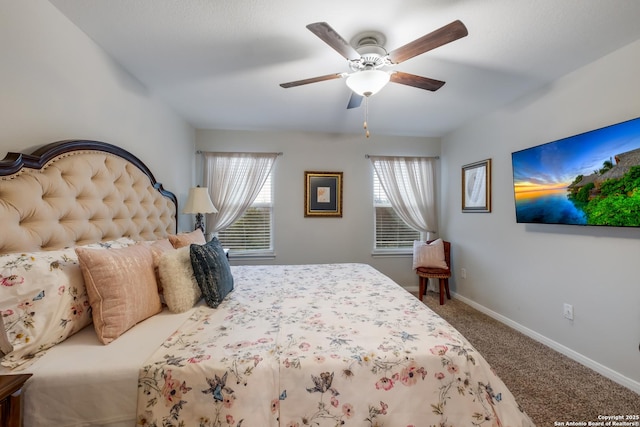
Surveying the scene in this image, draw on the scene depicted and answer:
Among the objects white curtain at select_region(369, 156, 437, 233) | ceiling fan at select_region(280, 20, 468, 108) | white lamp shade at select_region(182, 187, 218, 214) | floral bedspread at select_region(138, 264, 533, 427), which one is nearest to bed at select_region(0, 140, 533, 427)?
floral bedspread at select_region(138, 264, 533, 427)

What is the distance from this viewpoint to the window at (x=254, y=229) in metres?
3.79

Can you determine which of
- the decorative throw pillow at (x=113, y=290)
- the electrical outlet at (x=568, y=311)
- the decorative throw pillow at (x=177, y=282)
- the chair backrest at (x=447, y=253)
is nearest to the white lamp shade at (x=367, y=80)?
the decorative throw pillow at (x=177, y=282)

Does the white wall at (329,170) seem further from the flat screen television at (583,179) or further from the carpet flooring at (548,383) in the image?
the flat screen television at (583,179)

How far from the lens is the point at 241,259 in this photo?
3713 millimetres

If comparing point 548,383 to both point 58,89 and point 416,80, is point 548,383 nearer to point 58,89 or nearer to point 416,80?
point 416,80

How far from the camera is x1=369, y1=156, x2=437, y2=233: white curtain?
3.89 meters

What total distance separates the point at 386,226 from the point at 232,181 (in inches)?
92.8

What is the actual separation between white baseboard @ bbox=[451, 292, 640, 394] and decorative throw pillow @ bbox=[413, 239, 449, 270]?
0.68 meters

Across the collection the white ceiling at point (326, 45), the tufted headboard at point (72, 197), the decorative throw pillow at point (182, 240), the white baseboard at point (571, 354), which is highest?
the white ceiling at point (326, 45)

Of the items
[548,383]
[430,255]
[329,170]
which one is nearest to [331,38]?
[329,170]

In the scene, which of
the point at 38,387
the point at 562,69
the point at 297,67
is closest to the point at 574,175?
the point at 562,69

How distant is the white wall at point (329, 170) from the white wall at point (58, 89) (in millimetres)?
1512

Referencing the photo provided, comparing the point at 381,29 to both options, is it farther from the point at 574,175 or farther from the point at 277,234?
the point at 277,234

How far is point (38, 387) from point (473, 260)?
3823 mm
